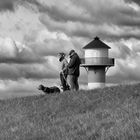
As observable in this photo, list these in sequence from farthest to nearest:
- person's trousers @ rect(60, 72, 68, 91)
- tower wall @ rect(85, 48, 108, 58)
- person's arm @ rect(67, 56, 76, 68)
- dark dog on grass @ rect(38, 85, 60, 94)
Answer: tower wall @ rect(85, 48, 108, 58), dark dog on grass @ rect(38, 85, 60, 94), person's trousers @ rect(60, 72, 68, 91), person's arm @ rect(67, 56, 76, 68)

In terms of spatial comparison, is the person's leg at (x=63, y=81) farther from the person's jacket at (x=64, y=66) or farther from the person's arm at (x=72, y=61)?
the person's arm at (x=72, y=61)

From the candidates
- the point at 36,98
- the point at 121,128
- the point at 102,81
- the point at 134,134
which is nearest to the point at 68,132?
the point at 121,128

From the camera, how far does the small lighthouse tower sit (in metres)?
43.1

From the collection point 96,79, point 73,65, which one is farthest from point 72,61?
point 96,79

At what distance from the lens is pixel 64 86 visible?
69.7 feet

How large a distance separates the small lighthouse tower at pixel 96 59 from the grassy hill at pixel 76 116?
22.6 meters

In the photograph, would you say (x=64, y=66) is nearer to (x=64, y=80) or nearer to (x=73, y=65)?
(x=73, y=65)

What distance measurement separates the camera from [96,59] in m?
44.0

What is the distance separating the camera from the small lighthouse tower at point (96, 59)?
43.1 m

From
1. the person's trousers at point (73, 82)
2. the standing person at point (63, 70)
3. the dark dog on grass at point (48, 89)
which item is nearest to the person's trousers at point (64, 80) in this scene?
→ the standing person at point (63, 70)

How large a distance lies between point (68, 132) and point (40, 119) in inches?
156

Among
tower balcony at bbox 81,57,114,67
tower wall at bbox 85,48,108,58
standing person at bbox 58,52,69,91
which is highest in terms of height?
tower wall at bbox 85,48,108,58

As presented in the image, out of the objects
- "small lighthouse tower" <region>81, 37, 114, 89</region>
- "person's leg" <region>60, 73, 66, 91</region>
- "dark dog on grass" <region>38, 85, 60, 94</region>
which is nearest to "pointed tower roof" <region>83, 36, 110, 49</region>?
"small lighthouse tower" <region>81, 37, 114, 89</region>

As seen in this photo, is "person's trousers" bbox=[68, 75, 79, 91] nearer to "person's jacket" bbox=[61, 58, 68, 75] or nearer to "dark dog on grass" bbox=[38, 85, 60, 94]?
"person's jacket" bbox=[61, 58, 68, 75]
